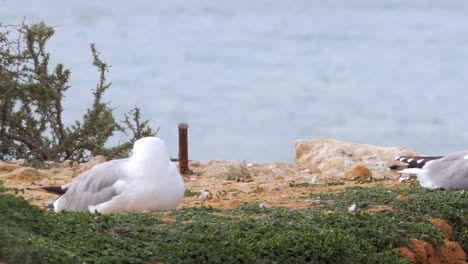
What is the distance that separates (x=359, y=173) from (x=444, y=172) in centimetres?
156

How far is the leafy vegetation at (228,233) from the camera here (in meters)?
6.83

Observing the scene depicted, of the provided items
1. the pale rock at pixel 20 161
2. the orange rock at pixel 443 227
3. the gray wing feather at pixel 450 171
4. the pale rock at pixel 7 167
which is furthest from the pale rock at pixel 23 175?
the orange rock at pixel 443 227

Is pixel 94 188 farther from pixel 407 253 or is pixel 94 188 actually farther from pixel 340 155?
pixel 340 155

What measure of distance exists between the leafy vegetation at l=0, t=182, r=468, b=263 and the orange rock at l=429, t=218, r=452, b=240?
0.11m

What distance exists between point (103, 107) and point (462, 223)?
7757 millimetres

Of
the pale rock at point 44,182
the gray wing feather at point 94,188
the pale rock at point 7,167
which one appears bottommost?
the pale rock at point 44,182

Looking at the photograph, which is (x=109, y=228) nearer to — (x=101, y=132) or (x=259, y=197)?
(x=259, y=197)

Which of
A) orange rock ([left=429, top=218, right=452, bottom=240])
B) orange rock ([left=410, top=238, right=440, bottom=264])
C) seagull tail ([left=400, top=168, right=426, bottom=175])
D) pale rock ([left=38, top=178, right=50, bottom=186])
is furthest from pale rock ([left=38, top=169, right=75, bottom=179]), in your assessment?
orange rock ([left=410, top=238, right=440, bottom=264])

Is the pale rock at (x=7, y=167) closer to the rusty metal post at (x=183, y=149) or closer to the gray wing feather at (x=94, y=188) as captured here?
the rusty metal post at (x=183, y=149)

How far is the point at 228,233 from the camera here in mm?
7688

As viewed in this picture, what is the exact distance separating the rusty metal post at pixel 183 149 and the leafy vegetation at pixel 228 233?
436cm

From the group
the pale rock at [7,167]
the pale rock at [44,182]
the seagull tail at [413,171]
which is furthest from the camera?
the pale rock at [7,167]

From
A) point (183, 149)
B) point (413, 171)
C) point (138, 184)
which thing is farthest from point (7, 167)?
point (413, 171)

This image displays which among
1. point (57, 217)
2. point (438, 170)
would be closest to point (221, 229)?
point (57, 217)
